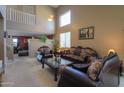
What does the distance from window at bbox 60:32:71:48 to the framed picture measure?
4.60ft

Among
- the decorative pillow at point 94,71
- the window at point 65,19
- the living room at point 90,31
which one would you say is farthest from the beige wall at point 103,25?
the decorative pillow at point 94,71

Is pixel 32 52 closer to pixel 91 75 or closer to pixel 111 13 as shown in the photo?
pixel 111 13

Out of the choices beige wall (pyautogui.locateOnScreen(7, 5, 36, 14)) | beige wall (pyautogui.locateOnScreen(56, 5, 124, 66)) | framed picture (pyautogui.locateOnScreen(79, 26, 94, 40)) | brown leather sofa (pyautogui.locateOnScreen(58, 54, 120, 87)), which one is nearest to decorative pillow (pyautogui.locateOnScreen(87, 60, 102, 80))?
brown leather sofa (pyautogui.locateOnScreen(58, 54, 120, 87))

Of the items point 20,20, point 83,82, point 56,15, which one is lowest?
point 83,82

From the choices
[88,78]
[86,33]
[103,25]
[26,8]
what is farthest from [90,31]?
[26,8]

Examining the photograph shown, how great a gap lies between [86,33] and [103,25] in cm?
118

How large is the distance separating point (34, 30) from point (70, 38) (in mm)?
2602

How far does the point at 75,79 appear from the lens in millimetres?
2104

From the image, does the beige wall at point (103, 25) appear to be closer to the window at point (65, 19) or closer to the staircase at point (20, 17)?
the window at point (65, 19)

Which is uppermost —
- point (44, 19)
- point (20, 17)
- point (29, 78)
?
point (44, 19)

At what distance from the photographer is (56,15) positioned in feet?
30.3

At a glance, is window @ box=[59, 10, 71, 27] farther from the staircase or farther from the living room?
the staircase

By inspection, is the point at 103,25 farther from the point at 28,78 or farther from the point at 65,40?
the point at 28,78

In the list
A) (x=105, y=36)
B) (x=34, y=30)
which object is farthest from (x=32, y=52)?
(x=105, y=36)
